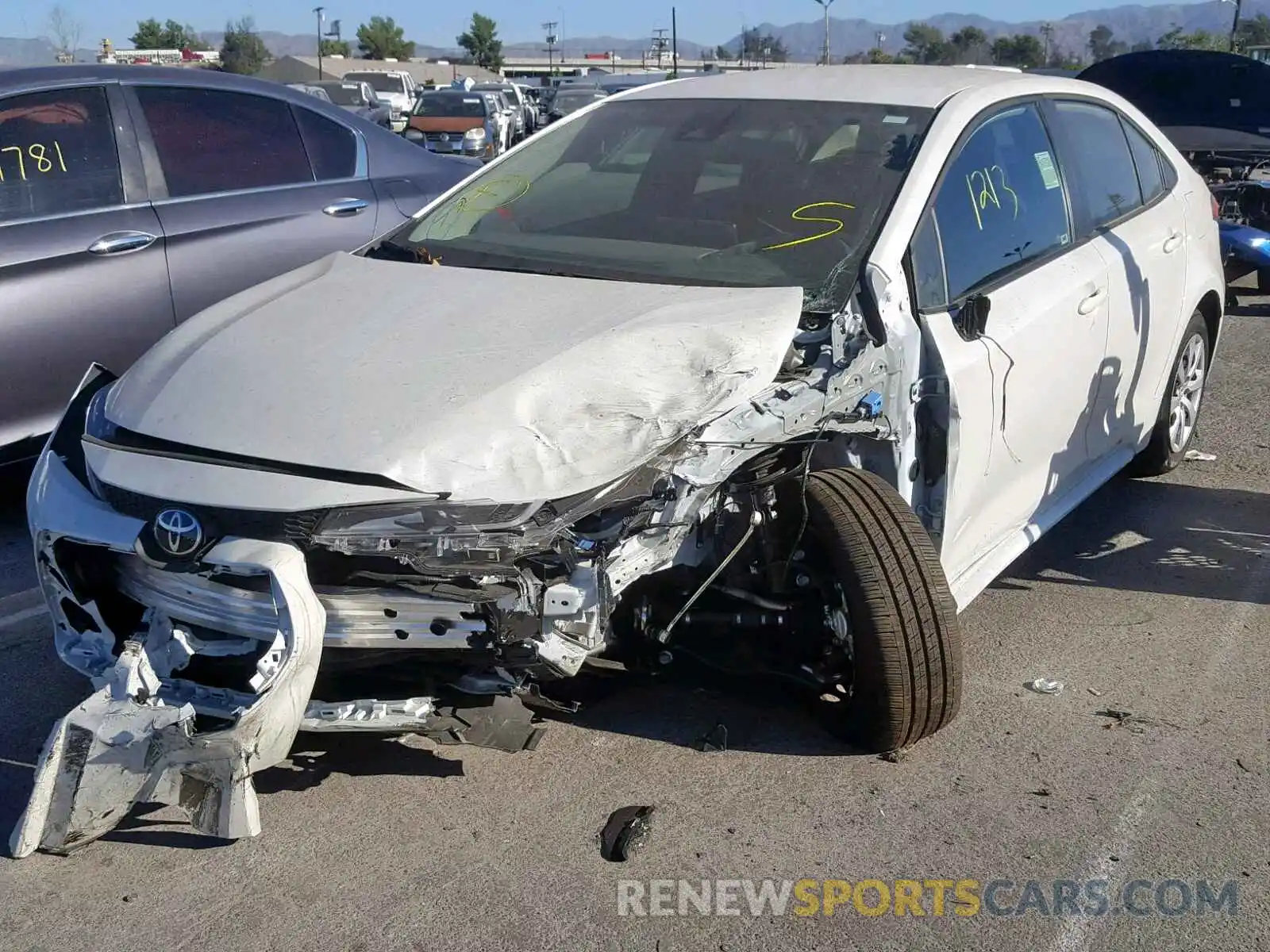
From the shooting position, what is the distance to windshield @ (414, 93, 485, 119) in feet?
87.0

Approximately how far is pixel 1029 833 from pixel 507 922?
1.25m

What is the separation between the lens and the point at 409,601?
2951 millimetres

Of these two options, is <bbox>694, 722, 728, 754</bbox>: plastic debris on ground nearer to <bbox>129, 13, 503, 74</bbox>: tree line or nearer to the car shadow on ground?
the car shadow on ground

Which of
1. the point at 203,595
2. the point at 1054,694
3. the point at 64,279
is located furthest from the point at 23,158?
the point at 1054,694

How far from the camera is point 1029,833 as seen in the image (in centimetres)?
314

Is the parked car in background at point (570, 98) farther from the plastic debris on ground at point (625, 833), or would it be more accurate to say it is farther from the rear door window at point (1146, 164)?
the plastic debris on ground at point (625, 833)

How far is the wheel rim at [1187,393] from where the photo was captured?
546 cm

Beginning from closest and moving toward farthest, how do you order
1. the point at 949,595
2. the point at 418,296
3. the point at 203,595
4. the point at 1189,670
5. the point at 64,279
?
1. the point at 203,595
2. the point at 949,595
3. the point at 418,296
4. the point at 1189,670
5. the point at 64,279

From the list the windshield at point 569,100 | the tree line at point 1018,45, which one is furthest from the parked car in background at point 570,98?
the tree line at point 1018,45

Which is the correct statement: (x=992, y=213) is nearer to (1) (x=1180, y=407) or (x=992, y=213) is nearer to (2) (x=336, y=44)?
(1) (x=1180, y=407)

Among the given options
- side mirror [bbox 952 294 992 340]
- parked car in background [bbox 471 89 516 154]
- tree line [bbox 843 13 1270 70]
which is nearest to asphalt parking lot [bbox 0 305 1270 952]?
side mirror [bbox 952 294 992 340]

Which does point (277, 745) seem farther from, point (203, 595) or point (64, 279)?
point (64, 279)

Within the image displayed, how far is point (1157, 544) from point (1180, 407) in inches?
32.1

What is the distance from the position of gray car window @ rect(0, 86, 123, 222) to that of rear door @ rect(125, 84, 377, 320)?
6.9 inches
